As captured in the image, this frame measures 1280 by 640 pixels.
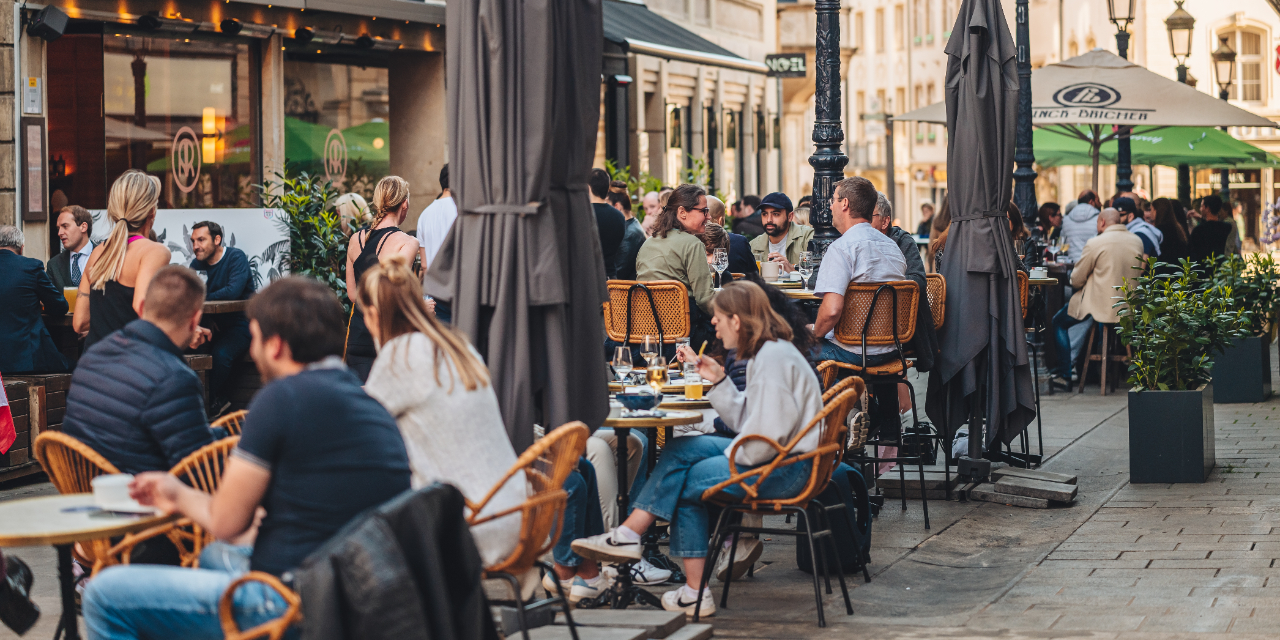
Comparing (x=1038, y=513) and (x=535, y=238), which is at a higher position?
(x=535, y=238)

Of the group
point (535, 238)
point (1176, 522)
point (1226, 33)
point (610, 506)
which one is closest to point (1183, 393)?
point (1176, 522)

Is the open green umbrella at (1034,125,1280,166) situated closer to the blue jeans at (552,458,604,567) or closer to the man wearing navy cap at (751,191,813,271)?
the man wearing navy cap at (751,191,813,271)

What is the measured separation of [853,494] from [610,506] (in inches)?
51.3

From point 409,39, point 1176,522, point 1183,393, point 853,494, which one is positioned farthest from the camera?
point 409,39

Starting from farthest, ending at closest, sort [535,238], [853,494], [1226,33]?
[1226,33] < [853,494] < [535,238]

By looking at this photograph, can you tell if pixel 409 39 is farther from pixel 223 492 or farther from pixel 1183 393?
pixel 223 492

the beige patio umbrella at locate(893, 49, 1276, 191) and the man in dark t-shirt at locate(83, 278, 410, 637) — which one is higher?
the beige patio umbrella at locate(893, 49, 1276, 191)

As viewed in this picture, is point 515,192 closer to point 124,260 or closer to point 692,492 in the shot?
point 692,492

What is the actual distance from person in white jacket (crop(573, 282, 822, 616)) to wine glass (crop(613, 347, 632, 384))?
0.49 m

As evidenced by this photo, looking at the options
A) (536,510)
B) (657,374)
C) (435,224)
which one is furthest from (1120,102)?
(536,510)

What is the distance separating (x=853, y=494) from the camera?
735 cm

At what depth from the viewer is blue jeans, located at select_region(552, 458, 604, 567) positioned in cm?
620

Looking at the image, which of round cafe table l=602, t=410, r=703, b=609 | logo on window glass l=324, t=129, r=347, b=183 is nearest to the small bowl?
round cafe table l=602, t=410, r=703, b=609

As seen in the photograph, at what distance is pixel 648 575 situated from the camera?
6.69 meters
